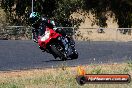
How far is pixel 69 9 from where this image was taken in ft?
162

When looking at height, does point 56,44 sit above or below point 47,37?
below

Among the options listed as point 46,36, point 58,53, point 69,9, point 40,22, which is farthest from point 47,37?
point 69,9

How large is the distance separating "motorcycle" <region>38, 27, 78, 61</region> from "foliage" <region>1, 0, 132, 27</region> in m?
27.1

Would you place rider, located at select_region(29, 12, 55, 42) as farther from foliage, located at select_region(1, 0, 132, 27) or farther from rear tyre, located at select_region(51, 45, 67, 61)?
foliage, located at select_region(1, 0, 132, 27)

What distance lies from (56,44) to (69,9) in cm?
2895

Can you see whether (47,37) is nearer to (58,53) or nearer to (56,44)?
(56,44)

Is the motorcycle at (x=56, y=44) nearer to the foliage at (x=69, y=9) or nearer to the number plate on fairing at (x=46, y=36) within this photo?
the number plate on fairing at (x=46, y=36)

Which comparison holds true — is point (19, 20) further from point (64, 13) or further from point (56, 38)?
point (56, 38)

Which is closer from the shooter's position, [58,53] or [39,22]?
[39,22]

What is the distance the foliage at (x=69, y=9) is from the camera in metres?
48.5

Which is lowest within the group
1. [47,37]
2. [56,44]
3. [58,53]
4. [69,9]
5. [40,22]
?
[69,9]

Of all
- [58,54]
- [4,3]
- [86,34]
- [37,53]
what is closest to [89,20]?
[86,34]

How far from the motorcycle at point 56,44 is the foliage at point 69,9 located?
27.1 m

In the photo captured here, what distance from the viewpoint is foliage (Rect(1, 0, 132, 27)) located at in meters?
48.5
